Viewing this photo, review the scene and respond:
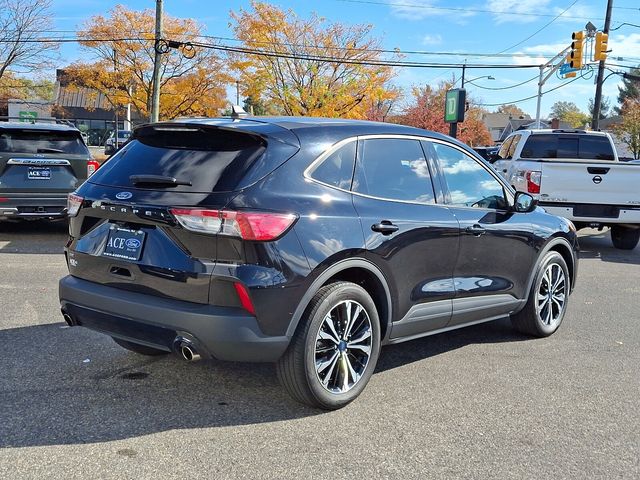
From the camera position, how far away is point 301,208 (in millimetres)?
3564

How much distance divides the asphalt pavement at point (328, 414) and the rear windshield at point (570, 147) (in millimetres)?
6886

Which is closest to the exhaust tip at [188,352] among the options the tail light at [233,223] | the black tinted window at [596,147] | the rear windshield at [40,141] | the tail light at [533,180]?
the tail light at [233,223]

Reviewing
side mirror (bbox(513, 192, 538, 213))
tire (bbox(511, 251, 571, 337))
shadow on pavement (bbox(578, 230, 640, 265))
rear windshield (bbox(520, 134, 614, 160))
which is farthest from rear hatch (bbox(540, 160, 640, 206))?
side mirror (bbox(513, 192, 538, 213))

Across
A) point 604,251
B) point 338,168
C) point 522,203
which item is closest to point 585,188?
point 604,251

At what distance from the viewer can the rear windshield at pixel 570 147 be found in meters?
11.8

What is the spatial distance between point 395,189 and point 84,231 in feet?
6.61

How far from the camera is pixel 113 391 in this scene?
400 centimetres

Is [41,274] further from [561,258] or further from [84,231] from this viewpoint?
[561,258]

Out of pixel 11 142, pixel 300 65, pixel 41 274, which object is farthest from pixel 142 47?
pixel 41 274

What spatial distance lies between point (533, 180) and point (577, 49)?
1468 cm

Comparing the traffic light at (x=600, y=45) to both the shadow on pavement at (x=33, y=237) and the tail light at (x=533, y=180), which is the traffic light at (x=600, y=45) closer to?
the tail light at (x=533, y=180)

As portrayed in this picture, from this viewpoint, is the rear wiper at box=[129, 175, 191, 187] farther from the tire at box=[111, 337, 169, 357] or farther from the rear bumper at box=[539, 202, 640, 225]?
the rear bumper at box=[539, 202, 640, 225]

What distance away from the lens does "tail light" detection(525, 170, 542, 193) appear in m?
9.94

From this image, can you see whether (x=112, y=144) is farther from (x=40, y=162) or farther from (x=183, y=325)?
(x=183, y=325)
